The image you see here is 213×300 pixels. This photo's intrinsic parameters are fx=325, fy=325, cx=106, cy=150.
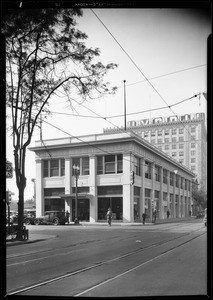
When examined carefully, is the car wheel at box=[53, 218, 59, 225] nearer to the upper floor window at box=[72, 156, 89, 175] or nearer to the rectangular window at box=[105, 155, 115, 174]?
the upper floor window at box=[72, 156, 89, 175]

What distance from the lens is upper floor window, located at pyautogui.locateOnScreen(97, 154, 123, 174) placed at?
16.8 feet

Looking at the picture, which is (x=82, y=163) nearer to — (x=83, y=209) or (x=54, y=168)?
(x=54, y=168)

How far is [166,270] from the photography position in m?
5.42

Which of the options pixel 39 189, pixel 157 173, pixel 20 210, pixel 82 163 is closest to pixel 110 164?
pixel 82 163

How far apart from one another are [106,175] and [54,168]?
1.07 meters

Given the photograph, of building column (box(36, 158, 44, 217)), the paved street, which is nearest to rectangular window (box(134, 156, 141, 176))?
the paved street

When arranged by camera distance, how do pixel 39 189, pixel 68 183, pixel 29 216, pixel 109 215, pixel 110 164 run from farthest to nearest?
1. pixel 110 164
2. pixel 109 215
3. pixel 29 216
4. pixel 68 183
5. pixel 39 189

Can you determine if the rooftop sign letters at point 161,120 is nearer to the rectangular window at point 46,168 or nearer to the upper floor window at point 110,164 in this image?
the upper floor window at point 110,164

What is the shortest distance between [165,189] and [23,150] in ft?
8.49

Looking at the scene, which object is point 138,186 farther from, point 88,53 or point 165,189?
point 88,53

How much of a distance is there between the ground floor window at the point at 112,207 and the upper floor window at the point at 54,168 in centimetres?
77

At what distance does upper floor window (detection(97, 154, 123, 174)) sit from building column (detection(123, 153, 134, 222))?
0.32ft

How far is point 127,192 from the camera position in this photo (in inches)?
203

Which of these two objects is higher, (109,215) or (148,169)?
(148,169)
